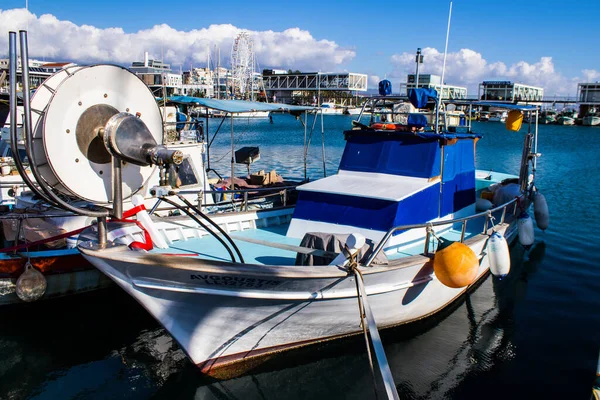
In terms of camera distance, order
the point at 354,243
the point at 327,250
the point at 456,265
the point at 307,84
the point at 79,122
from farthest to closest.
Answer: the point at 307,84
the point at 327,250
the point at 456,265
the point at 354,243
the point at 79,122

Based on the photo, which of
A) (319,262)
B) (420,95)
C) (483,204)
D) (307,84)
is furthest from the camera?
(307,84)

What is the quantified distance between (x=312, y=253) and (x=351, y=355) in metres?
2.10

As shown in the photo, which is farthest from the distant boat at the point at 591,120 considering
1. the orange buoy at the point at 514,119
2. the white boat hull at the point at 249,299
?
the white boat hull at the point at 249,299

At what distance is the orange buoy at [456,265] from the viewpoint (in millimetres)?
7000

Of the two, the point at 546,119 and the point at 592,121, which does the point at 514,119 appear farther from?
the point at 546,119

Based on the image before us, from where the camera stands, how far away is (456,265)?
698 centimetres

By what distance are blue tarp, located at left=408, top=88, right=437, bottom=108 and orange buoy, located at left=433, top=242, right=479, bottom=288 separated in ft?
12.8

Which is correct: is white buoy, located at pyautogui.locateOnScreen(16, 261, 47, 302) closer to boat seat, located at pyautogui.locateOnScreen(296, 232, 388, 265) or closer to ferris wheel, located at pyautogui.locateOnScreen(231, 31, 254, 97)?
boat seat, located at pyautogui.locateOnScreen(296, 232, 388, 265)

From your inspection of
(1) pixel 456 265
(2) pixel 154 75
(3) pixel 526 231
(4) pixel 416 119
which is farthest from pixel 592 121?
(1) pixel 456 265

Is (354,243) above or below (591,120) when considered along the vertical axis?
below

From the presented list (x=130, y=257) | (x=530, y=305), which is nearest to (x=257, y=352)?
(x=130, y=257)

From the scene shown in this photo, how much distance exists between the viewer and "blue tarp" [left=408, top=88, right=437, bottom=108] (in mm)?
10031

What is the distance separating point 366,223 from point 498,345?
3.21 metres

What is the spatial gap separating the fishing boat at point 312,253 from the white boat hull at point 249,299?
0.07 feet
